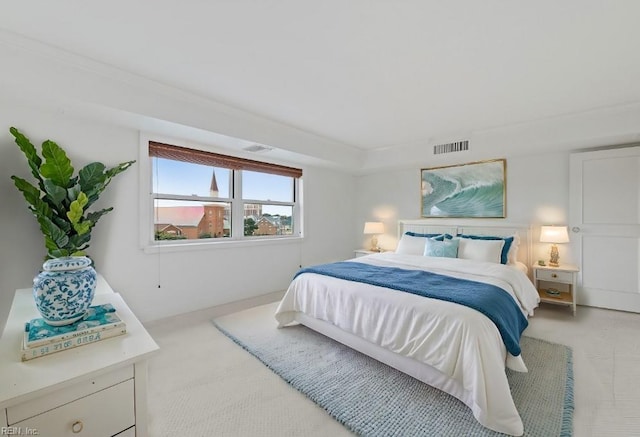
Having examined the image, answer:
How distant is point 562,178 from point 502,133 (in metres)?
0.99

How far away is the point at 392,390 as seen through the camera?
1.93m

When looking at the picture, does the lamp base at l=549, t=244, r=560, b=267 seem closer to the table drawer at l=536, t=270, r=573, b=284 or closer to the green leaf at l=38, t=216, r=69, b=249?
the table drawer at l=536, t=270, r=573, b=284

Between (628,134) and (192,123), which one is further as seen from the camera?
(628,134)

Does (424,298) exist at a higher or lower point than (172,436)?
higher

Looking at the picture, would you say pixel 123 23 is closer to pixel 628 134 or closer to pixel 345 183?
pixel 345 183

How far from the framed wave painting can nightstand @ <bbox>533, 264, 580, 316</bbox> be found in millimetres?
916

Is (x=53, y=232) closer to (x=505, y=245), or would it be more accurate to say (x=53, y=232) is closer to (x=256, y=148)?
(x=256, y=148)

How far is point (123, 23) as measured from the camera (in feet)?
5.73

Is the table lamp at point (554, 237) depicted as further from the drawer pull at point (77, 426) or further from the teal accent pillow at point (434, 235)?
the drawer pull at point (77, 426)

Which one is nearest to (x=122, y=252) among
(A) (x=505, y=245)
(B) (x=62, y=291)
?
Result: (B) (x=62, y=291)

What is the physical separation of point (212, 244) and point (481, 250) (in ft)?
11.2

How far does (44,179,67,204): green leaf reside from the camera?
6.68 feet

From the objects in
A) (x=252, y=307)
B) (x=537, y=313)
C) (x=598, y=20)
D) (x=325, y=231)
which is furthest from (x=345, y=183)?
(x=598, y=20)

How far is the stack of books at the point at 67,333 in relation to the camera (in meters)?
1.00
